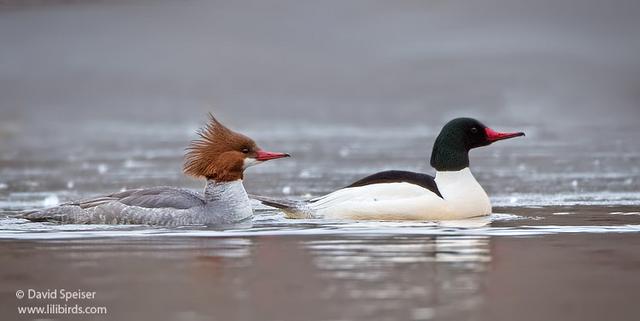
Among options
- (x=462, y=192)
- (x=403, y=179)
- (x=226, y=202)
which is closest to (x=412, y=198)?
(x=403, y=179)

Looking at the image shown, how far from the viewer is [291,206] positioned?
10023 millimetres

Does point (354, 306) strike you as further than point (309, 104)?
No

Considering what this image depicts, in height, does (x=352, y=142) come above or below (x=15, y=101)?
below

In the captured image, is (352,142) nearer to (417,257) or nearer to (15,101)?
(15,101)

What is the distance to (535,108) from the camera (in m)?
26.1

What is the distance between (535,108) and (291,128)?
18.4 ft

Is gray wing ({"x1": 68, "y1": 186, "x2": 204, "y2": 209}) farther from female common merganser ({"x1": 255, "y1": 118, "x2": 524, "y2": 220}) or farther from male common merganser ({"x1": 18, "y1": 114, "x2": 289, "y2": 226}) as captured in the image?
female common merganser ({"x1": 255, "y1": 118, "x2": 524, "y2": 220})

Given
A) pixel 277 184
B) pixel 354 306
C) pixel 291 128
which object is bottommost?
pixel 354 306

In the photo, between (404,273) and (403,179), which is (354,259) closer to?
(404,273)

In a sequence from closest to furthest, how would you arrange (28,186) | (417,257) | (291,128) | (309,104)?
(417,257), (28,186), (291,128), (309,104)

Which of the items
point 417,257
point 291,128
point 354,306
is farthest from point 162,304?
point 291,128

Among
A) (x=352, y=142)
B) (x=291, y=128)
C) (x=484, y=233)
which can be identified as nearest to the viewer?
(x=484, y=233)

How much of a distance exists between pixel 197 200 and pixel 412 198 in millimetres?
1737

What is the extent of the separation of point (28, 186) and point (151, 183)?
1391mm
